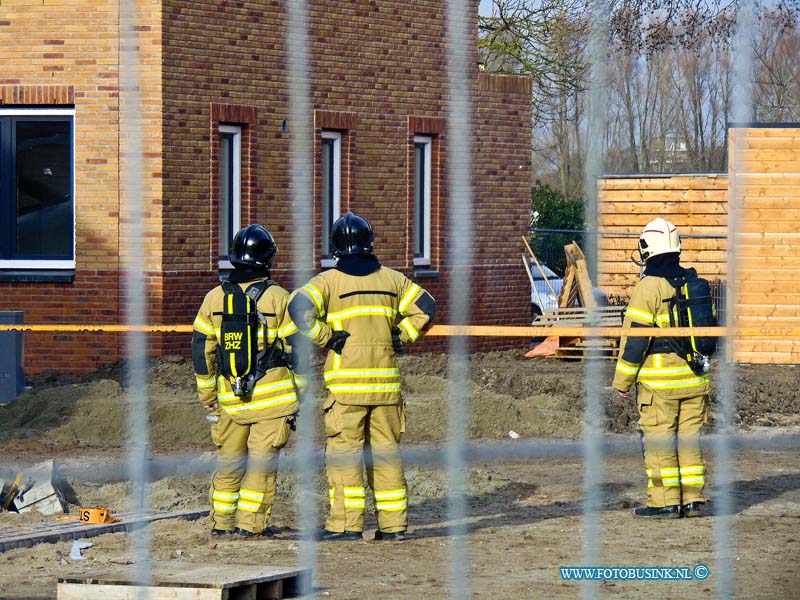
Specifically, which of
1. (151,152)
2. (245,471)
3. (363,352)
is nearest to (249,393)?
(245,471)

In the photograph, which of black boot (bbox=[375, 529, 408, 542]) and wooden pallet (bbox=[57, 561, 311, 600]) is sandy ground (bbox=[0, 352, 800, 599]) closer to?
black boot (bbox=[375, 529, 408, 542])

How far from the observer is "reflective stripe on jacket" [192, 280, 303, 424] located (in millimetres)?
7785

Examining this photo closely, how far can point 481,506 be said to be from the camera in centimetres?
936

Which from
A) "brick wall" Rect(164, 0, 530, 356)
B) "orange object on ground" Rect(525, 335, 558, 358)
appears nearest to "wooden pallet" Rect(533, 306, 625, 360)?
"orange object on ground" Rect(525, 335, 558, 358)

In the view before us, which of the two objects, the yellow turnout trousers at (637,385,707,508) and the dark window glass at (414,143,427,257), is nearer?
the yellow turnout trousers at (637,385,707,508)

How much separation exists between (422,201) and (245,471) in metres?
10.7

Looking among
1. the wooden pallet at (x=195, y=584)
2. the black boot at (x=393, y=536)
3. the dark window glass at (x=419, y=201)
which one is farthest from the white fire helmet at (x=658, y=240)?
the dark window glass at (x=419, y=201)

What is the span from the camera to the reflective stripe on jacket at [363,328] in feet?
25.2

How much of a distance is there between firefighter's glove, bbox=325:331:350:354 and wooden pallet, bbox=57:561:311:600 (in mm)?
1446

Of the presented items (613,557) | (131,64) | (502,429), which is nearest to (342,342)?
(613,557)

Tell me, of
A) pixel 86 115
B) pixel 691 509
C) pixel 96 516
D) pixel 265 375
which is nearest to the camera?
pixel 265 375

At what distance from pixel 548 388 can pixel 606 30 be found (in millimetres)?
11532

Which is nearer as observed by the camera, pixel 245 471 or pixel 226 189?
pixel 245 471

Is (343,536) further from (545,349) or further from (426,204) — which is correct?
(545,349)
